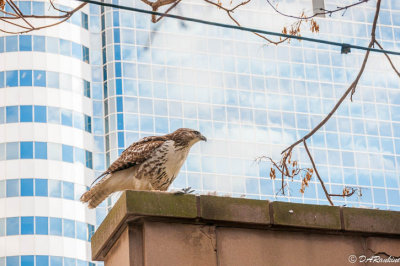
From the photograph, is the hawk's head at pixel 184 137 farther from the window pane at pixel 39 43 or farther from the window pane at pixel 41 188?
the window pane at pixel 39 43

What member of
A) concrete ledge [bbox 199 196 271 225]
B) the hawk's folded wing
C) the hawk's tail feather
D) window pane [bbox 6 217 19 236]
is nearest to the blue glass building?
window pane [bbox 6 217 19 236]

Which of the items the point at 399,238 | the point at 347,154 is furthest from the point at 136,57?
the point at 399,238

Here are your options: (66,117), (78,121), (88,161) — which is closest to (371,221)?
(66,117)

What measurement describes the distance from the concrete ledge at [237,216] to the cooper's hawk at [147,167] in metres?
3.19

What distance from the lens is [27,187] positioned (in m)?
99.8

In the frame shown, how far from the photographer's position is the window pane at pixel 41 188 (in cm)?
9996

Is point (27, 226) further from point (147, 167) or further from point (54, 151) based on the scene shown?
point (147, 167)

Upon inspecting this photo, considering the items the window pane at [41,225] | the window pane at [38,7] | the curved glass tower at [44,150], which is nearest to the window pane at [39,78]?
the curved glass tower at [44,150]

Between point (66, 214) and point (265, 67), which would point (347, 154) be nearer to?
point (265, 67)

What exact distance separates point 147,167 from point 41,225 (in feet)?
288

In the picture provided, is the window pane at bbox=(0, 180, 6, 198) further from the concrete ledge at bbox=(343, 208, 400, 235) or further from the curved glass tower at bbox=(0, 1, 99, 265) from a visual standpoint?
the concrete ledge at bbox=(343, 208, 400, 235)

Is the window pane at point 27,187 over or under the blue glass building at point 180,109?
under

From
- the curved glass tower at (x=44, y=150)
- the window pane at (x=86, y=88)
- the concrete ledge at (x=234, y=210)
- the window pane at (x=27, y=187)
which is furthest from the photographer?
the window pane at (x=86, y=88)

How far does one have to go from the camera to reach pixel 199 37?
123 m
